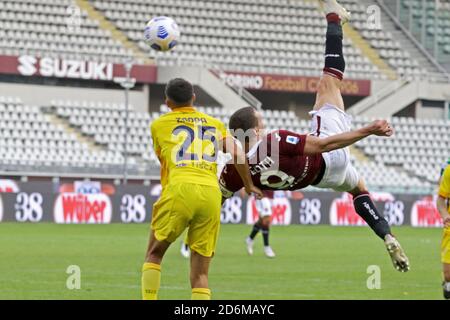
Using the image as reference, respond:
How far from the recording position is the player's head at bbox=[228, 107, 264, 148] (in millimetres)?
Result: 10359

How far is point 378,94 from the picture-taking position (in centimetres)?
4319

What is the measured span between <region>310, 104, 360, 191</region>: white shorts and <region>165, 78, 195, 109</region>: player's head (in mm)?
1344

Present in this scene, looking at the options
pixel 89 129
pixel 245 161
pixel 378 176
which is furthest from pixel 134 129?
pixel 245 161

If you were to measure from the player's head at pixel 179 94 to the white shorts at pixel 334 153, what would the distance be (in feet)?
4.41

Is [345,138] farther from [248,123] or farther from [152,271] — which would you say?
[152,271]

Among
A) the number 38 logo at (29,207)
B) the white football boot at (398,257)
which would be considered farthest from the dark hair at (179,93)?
the number 38 logo at (29,207)

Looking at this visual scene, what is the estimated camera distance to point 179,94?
33.5 ft

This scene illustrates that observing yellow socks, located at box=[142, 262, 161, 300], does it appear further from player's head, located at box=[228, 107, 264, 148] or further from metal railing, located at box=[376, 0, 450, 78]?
metal railing, located at box=[376, 0, 450, 78]

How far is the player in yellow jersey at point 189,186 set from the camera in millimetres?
10031

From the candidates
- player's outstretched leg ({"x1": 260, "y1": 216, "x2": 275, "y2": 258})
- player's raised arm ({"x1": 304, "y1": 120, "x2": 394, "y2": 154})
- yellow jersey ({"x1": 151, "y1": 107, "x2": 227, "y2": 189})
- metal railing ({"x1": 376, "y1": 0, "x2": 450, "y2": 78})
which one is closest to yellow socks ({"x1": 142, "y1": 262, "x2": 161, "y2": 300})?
yellow jersey ({"x1": 151, "y1": 107, "x2": 227, "y2": 189})

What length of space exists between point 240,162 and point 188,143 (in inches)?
20.3

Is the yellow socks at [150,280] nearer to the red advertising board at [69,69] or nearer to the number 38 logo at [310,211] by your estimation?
the number 38 logo at [310,211]

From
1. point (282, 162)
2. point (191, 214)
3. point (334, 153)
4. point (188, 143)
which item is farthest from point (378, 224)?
point (188, 143)
